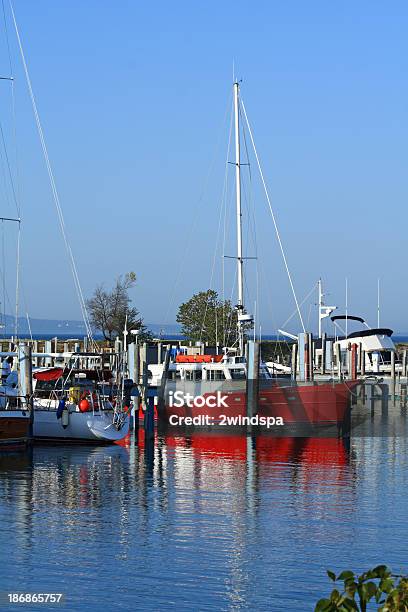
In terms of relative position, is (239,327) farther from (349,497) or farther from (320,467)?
(349,497)

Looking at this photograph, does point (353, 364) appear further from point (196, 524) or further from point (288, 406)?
point (196, 524)

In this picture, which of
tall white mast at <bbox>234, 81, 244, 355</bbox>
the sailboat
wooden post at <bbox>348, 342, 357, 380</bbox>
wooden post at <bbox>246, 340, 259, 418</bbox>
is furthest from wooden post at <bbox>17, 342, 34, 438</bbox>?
wooden post at <bbox>348, 342, 357, 380</bbox>

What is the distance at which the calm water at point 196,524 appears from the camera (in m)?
20.3

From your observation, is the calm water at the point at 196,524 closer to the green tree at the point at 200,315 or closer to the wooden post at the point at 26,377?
the wooden post at the point at 26,377

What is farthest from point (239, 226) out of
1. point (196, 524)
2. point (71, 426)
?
point (196, 524)

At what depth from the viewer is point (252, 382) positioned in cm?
A: 4488

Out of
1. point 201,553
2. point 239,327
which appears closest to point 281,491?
point 201,553

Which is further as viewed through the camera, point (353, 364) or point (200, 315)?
point (200, 315)

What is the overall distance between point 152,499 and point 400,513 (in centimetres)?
708

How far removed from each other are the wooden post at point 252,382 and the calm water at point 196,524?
8.93ft

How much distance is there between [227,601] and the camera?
760 inches

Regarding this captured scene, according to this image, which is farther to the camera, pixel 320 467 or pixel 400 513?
pixel 320 467

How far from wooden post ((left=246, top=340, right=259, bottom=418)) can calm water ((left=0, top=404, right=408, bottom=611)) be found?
8.93 ft

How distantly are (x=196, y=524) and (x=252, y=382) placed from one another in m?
18.7
